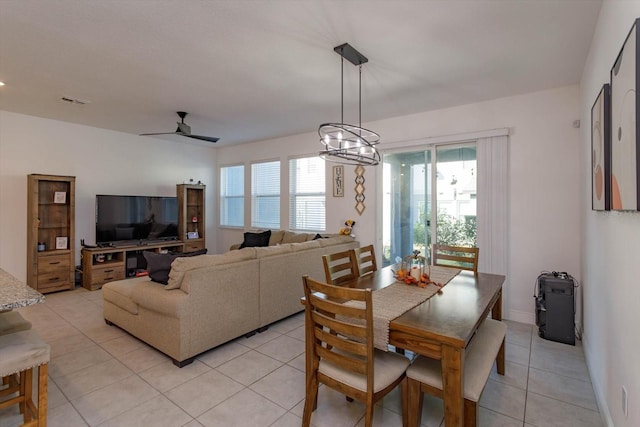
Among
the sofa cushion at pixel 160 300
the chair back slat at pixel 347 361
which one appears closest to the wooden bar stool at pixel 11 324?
the sofa cushion at pixel 160 300

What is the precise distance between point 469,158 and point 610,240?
244 centimetres

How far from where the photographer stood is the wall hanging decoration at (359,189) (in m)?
5.04

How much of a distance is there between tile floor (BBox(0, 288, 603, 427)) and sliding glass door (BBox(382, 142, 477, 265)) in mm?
1546

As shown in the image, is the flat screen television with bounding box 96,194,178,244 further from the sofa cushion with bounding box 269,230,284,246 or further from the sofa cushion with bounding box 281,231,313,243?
the sofa cushion with bounding box 281,231,313,243

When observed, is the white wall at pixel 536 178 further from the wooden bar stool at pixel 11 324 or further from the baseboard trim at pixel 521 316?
the wooden bar stool at pixel 11 324

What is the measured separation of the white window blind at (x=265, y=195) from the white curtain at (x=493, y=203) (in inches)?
147

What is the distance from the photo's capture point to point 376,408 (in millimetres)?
2121

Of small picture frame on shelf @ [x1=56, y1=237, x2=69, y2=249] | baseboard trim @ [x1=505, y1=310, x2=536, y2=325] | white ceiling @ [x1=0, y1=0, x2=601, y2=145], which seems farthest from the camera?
small picture frame on shelf @ [x1=56, y1=237, x2=69, y2=249]

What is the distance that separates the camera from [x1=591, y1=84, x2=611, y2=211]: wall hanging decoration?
1799mm

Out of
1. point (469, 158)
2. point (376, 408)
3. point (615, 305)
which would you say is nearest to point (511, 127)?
point (469, 158)

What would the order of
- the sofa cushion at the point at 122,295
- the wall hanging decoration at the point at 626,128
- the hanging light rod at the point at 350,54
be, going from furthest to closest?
the sofa cushion at the point at 122,295
the hanging light rod at the point at 350,54
the wall hanging decoration at the point at 626,128

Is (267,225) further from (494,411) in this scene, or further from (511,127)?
(494,411)

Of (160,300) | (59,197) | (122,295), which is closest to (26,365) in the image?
(160,300)

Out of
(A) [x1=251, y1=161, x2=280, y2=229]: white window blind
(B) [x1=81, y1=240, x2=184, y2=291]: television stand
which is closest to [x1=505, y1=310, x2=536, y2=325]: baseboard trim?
(A) [x1=251, y1=161, x2=280, y2=229]: white window blind
